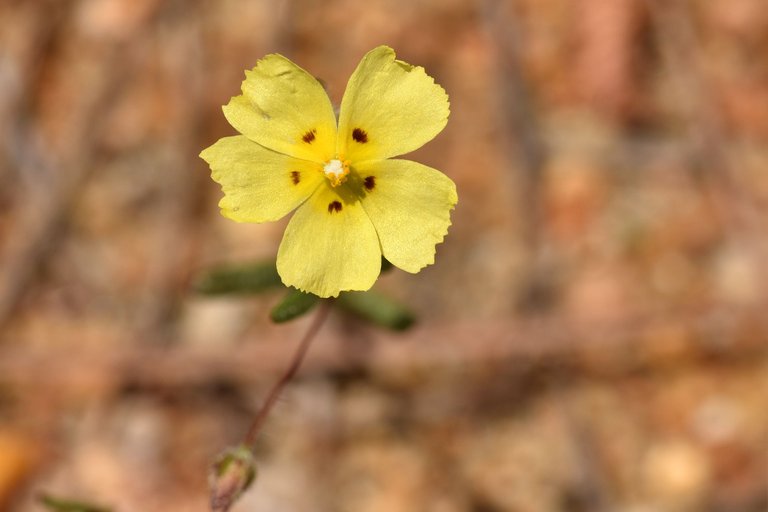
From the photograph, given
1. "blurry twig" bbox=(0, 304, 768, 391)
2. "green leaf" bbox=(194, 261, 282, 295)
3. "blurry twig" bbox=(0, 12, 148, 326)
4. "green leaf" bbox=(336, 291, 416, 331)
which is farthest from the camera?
"blurry twig" bbox=(0, 12, 148, 326)

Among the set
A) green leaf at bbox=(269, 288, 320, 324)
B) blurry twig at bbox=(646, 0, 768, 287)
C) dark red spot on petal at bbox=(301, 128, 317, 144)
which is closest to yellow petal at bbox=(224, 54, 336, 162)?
dark red spot on petal at bbox=(301, 128, 317, 144)

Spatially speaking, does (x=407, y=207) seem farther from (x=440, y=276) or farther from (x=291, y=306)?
(x=440, y=276)

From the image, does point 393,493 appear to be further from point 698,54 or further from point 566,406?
point 698,54

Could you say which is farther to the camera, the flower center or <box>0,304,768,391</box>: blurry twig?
<box>0,304,768,391</box>: blurry twig

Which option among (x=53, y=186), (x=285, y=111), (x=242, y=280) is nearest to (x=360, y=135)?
(x=285, y=111)

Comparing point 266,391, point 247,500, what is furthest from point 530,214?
point 247,500

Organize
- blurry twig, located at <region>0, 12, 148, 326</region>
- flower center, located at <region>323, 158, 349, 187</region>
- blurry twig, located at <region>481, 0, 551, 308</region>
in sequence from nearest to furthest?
flower center, located at <region>323, 158, 349, 187</region> < blurry twig, located at <region>0, 12, 148, 326</region> < blurry twig, located at <region>481, 0, 551, 308</region>

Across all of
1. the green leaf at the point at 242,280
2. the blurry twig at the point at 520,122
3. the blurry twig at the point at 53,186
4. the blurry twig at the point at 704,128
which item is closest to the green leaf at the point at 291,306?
the green leaf at the point at 242,280

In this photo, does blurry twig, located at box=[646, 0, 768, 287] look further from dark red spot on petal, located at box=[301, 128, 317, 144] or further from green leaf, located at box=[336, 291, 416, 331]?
dark red spot on petal, located at box=[301, 128, 317, 144]
